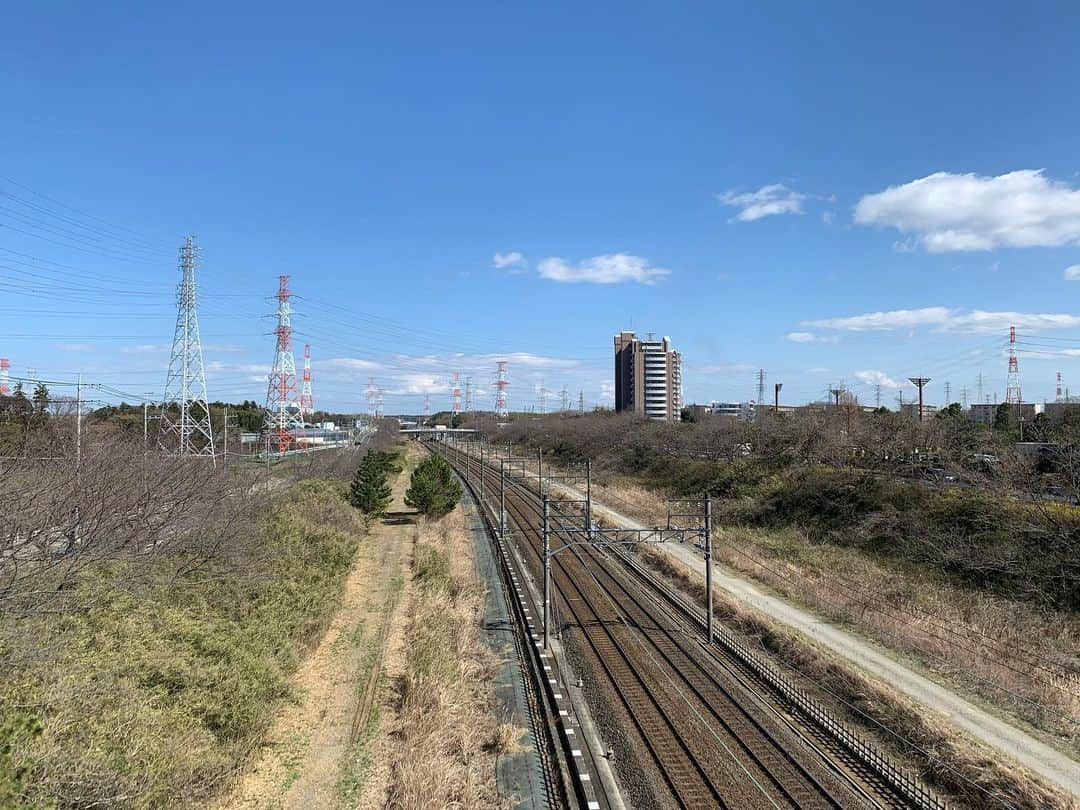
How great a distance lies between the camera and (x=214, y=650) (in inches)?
572

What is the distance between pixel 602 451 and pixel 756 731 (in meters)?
60.1

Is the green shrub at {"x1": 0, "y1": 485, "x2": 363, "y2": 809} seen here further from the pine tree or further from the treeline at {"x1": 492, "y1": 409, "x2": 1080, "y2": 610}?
the treeline at {"x1": 492, "y1": 409, "x2": 1080, "y2": 610}

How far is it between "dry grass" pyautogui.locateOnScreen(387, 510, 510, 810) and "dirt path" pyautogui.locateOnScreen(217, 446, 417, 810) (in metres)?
0.96

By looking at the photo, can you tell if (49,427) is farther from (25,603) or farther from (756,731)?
(756,731)

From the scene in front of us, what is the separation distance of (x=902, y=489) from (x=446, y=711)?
27.4 meters

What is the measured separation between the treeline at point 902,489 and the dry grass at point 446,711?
19.3 meters

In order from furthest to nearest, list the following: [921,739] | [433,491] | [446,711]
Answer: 1. [433,491]
2. [446,711]
3. [921,739]

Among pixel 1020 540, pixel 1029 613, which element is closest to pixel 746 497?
pixel 1020 540

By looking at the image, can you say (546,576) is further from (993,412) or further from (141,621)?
(993,412)

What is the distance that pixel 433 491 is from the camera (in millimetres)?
39250

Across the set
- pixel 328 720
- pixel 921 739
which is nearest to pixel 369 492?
pixel 328 720

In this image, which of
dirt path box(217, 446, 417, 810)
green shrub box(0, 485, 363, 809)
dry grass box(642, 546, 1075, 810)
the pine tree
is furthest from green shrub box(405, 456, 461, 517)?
dry grass box(642, 546, 1075, 810)

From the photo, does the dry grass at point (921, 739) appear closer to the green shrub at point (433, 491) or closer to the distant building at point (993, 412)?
the green shrub at point (433, 491)

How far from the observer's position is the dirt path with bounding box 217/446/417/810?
11.9 metres
